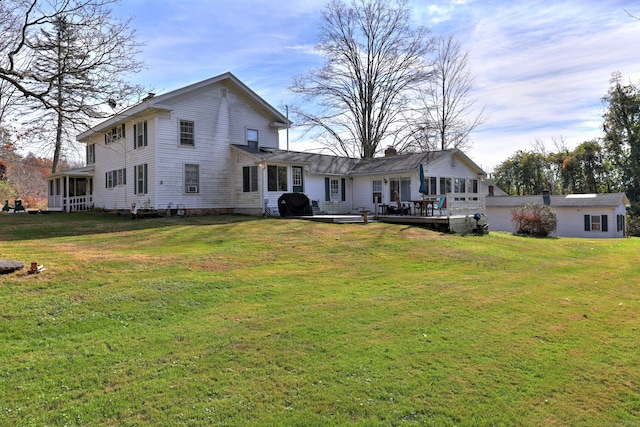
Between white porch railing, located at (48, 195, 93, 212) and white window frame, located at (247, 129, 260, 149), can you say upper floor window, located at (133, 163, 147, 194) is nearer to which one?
white window frame, located at (247, 129, 260, 149)

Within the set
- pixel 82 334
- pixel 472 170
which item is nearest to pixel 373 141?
pixel 472 170

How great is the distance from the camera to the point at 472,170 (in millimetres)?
29062

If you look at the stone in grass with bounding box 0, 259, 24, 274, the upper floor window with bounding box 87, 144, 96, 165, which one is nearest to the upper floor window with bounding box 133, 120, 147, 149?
the upper floor window with bounding box 87, 144, 96, 165

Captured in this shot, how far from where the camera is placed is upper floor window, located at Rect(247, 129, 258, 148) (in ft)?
79.5

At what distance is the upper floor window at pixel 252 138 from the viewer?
24.2 meters

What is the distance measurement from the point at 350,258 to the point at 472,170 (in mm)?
21291

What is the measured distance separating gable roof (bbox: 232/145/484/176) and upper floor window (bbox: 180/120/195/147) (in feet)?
7.73

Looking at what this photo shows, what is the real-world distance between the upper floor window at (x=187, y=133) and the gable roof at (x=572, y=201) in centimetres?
2300

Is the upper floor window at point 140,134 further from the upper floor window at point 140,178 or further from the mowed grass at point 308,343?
the mowed grass at point 308,343

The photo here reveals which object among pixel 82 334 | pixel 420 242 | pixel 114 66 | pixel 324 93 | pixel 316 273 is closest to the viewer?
pixel 82 334

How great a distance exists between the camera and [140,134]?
2180 cm

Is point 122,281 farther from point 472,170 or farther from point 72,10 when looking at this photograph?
point 472,170

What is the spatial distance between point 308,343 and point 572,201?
108ft

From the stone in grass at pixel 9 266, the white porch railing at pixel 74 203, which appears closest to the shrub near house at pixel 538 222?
the stone in grass at pixel 9 266
